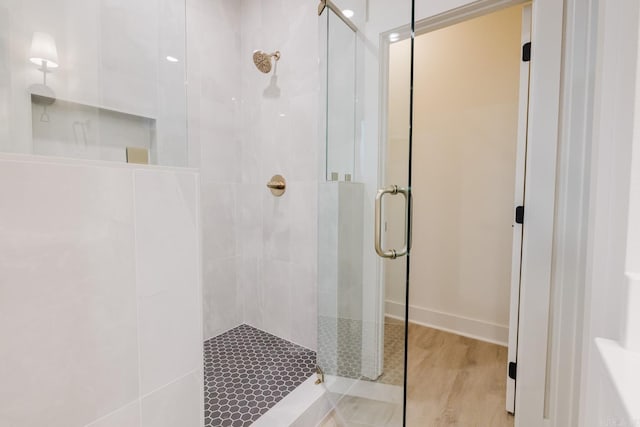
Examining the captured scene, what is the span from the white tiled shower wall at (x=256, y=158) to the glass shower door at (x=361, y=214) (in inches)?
8.6

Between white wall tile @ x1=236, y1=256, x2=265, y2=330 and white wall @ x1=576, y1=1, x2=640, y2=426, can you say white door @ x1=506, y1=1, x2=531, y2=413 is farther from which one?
white wall tile @ x1=236, y1=256, x2=265, y2=330

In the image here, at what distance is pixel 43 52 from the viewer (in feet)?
1.85

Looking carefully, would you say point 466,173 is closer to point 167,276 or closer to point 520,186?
point 520,186

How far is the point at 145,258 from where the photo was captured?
57 centimetres

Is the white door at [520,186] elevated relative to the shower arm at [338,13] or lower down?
lower down

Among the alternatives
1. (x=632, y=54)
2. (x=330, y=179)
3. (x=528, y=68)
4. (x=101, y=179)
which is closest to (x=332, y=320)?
(x=330, y=179)

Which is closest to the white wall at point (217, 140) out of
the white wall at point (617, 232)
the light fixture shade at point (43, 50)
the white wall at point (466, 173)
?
the light fixture shade at point (43, 50)

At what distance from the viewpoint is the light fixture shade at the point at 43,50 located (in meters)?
0.55

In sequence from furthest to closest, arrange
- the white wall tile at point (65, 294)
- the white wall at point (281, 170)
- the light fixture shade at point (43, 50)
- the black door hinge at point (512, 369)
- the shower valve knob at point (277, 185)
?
the shower valve knob at point (277, 185) < the white wall at point (281, 170) < the black door hinge at point (512, 369) < the light fixture shade at point (43, 50) < the white wall tile at point (65, 294)

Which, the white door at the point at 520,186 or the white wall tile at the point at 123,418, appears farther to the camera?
the white door at the point at 520,186

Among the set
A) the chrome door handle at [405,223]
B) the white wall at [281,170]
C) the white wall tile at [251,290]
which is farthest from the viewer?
the white wall tile at [251,290]

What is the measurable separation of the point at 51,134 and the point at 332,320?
1340 mm

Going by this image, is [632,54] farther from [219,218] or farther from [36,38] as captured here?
[219,218]

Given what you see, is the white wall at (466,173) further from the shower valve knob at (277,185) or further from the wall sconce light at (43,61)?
the wall sconce light at (43,61)
